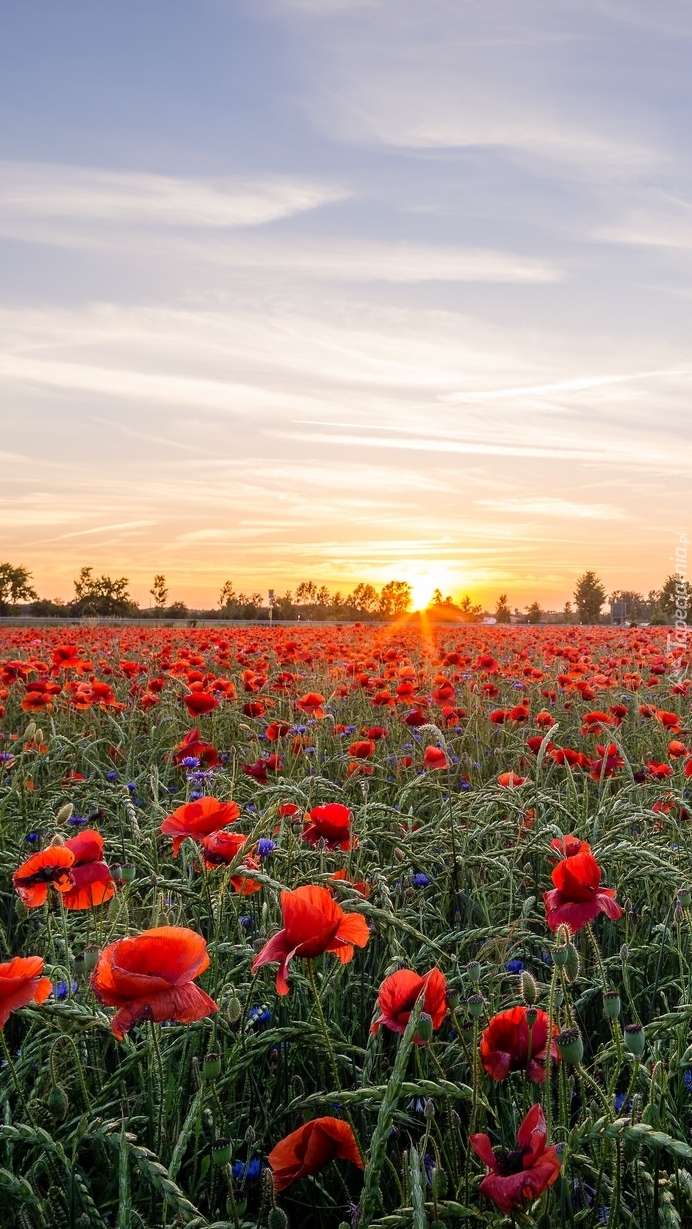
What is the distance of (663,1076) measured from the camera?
4.65 feet

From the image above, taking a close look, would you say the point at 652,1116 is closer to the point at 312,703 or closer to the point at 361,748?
the point at 361,748

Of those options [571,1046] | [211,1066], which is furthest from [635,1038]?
[211,1066]

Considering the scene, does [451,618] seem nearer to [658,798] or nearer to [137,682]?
[137,682]

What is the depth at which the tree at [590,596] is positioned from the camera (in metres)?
44.8

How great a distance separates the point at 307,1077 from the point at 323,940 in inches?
34.5

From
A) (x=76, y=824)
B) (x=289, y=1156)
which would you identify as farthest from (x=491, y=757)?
(x=289, y=1156)

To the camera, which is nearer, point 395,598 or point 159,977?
point 159,977

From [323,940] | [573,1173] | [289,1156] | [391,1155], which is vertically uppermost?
[323,940]

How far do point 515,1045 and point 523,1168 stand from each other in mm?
238

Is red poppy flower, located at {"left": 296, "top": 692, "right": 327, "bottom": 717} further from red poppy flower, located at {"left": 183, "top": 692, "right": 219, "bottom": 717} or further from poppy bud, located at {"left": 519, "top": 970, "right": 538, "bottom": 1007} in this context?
poppy bud, located at {"left": 519, "top": 970, "right": 538, "bottom": 1007}

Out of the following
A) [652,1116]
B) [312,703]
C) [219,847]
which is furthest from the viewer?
[312,703]

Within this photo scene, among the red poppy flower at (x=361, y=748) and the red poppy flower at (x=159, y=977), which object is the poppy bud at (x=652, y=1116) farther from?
the red poppy flower at (x=361, y=748)

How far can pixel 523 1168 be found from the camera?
1.13m

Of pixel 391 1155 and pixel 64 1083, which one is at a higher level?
pixel 64 1083
